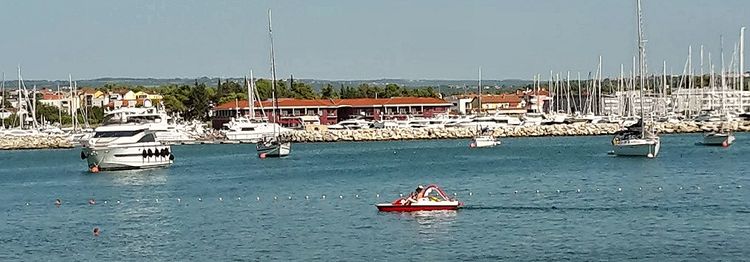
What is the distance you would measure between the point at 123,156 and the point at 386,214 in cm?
3161

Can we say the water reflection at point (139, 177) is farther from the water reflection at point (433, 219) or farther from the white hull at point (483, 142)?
the white hull at point (483, 142)

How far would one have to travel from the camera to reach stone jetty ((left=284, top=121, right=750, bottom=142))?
130250 mm

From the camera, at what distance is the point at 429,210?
4347 centimetres

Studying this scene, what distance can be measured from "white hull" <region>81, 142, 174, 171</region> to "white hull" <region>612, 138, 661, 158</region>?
27347 millimetres

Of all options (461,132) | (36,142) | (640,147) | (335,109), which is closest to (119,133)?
(640,147)

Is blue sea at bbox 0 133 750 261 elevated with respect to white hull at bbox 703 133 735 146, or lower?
elevated

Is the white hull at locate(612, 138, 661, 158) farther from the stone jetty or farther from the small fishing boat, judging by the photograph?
the stone jetty

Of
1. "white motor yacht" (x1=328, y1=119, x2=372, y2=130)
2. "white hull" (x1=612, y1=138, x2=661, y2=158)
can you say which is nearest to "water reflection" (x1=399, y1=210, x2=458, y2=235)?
"white hull" (x1=612, y1=138, x2=661, y2=158)

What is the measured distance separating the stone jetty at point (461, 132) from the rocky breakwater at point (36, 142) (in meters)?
24.1

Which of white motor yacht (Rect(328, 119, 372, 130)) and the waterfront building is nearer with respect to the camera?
white motor yacht (Rect(328, 119, 372, 130))

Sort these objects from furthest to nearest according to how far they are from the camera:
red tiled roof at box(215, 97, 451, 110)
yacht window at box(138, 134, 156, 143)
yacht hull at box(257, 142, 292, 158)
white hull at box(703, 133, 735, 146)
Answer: red tiled roof at box(215, 97, 451, 110), white hull at box(703, 133, 735, 146), yacht hull at box(257, 142, 292, 158), yacht window at box(138, 134, 156, 143)

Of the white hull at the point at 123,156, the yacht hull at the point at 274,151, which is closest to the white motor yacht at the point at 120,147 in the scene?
the white hull at the point at 123,156

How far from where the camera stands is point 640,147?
73438 mm

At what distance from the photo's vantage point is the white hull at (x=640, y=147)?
73000mm
